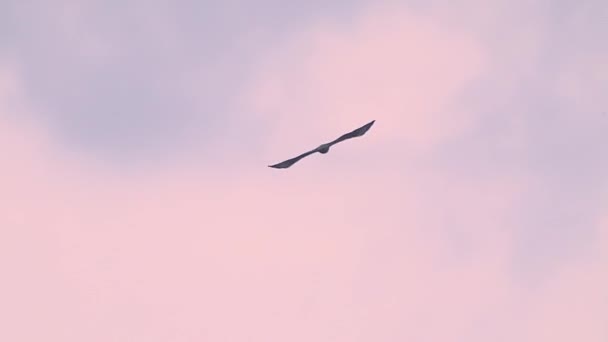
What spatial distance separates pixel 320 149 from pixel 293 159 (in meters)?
1.41

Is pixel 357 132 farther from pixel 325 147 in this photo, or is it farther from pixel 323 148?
pixel 323 148

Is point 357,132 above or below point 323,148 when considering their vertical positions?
above

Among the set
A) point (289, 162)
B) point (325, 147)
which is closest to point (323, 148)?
point (325, 147)

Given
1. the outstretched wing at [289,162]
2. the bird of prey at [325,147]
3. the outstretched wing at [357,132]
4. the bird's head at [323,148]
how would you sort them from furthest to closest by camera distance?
the bird's head at [323,148] < the outstretched wing at [357,132] < the bird of prey at [325,147] < the outstretched wing at [289,162]

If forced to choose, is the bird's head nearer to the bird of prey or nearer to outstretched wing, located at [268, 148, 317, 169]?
the bird of prey

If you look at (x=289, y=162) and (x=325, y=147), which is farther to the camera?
(x=289, y=162)

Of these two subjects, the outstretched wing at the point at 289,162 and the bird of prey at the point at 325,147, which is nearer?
the outstretched wing at the point at 289,162

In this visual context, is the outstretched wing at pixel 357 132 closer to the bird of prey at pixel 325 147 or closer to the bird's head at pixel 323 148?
the bird of prey at pixel 325 147

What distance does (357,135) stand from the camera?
108 feet

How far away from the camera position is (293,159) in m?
32.7

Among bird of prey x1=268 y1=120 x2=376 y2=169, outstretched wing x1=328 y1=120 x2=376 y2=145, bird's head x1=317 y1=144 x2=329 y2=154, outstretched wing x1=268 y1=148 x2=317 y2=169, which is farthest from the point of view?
bird's head x1=317 y1=144 x2=329 y2=154

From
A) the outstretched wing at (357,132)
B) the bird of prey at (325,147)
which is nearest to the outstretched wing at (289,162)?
the bird of prey at (325,147)

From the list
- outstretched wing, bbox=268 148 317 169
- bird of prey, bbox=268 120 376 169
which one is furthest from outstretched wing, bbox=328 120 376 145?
outstretched wing, bbox=268 148 317 169

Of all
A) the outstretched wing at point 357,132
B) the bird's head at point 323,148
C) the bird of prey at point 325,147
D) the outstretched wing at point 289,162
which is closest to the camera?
the outstretched wing at point 289,162
